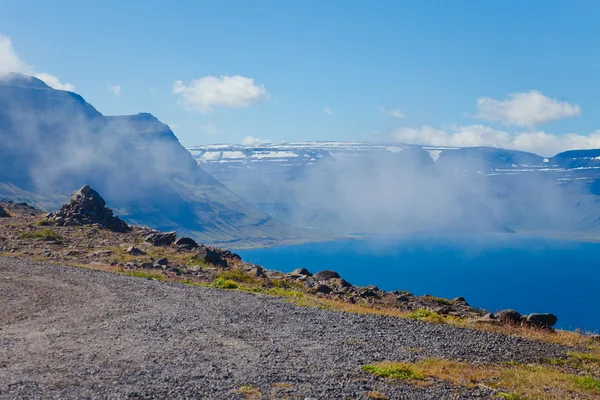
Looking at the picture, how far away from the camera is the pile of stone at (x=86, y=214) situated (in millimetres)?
52250

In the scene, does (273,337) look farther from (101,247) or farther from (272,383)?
(101,247)

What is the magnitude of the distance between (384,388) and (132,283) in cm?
1909

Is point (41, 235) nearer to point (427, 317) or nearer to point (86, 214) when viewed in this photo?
point (86, 214)

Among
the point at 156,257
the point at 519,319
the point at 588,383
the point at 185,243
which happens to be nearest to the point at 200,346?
the point at 588,383

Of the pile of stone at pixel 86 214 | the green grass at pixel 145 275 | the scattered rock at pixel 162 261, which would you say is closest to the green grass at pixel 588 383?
the green grass at pixel 145 275

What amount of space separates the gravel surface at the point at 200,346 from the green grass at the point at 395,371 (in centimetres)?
40

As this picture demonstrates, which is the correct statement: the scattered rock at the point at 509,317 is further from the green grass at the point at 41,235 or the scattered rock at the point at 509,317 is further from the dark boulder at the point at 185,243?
the green grass at the point at 41,235

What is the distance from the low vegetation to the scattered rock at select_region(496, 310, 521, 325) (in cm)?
904

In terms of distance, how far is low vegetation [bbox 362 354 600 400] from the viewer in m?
13.7

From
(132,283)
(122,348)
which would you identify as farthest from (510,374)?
(132,283)

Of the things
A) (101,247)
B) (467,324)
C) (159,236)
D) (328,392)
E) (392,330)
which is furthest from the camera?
(159,236)

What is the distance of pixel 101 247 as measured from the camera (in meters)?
43.2

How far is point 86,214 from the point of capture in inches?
2128

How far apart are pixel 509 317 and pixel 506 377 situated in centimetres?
1209
